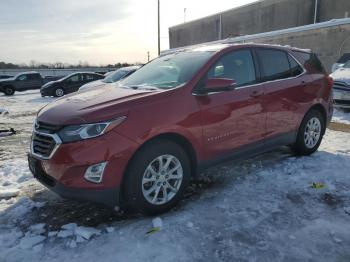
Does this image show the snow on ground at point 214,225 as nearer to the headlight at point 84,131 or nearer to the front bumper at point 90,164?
the front bumper at point 90,164

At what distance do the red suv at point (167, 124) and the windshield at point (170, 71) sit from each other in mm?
17

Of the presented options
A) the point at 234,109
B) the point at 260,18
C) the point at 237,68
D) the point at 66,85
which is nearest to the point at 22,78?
the point at 66,85

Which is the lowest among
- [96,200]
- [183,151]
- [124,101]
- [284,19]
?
[96,200]

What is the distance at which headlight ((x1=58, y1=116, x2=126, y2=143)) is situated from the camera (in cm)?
339

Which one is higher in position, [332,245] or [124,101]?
[124,101]

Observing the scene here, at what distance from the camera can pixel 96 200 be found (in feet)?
11.5

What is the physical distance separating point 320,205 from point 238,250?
56.0 inches

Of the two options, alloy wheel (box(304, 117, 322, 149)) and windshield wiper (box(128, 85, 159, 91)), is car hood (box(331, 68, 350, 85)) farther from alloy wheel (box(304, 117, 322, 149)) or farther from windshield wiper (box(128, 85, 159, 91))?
windshield wiper (box(128, 85, 159, 91))

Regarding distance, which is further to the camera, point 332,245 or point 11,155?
point 11,155

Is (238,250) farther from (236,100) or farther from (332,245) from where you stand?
(236,100)

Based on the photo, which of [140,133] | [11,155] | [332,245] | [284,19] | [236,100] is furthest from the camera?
[284,19]

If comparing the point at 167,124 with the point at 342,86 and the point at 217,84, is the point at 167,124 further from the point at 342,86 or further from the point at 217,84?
the point at 342,86

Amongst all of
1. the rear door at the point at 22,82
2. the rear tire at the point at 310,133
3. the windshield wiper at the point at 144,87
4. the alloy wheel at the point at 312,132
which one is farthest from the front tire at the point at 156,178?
the rear door at the point at 22,82

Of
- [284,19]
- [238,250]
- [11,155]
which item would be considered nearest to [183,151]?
[238,250]
